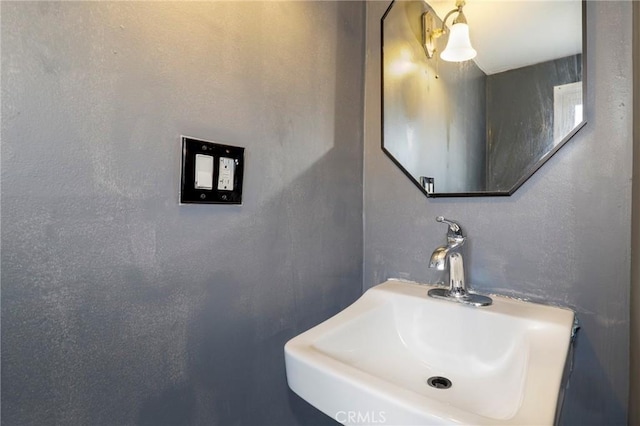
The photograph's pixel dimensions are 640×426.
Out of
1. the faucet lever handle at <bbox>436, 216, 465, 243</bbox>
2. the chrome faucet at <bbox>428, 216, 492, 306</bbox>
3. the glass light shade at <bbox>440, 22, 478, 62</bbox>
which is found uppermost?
the glass light shade at <bbox>440, 22, 478, 62</bbox>

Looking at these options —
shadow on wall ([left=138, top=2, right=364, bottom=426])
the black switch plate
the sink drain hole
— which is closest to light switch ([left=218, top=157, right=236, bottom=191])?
the black switch plate

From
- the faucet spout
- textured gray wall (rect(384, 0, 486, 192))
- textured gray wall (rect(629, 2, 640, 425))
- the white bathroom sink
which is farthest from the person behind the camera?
textured gray wall (rect(384, 0, 486, 192))

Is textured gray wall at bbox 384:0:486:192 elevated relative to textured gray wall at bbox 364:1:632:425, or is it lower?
elevated

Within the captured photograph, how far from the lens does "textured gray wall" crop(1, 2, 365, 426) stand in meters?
0.42

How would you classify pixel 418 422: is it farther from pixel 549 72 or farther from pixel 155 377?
pixel 549 72

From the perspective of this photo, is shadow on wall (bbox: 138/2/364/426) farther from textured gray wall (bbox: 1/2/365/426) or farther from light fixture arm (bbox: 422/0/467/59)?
light fixture arm (bbox: 422/0/467/59)

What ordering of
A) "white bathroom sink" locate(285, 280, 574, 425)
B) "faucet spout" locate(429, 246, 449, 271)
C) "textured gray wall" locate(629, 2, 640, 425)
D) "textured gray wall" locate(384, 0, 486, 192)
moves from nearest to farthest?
"white bathroom sink" locate(285, 280, 574, 425) < "textured gray wall" locate(629, 2, 640, 425) < "faucet spout" locate(429, 246, 449, 271) < "textured gray wall" locate(384, 0, 486, 192)

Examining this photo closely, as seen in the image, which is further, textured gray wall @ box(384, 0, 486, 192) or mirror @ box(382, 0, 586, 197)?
textured gray wall @ box(384, 0, 486, 192)

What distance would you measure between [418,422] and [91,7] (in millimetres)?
773

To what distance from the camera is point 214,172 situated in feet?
2.02

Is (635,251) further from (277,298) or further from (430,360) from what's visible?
(277,298)

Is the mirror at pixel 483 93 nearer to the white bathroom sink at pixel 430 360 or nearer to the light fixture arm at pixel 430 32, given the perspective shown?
→ the light fixture arm at pixel 430 32

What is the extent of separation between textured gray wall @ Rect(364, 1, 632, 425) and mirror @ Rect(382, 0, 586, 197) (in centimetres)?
4

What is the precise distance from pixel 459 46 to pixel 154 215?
89cm
